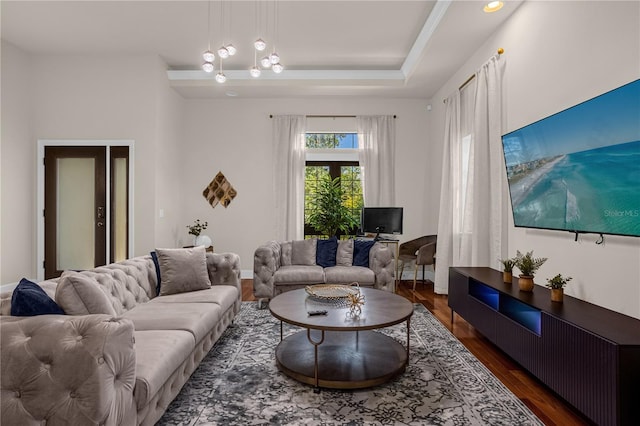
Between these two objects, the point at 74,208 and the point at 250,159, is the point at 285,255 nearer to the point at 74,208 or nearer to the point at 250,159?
the point at 250,159

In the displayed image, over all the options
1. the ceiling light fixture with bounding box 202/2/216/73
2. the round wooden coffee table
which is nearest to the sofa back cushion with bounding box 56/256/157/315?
the round wooden coffee table

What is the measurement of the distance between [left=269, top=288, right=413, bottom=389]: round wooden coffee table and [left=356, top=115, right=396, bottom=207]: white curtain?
321 cm

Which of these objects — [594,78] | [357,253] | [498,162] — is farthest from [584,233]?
[357,253]

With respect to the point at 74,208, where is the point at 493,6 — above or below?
above

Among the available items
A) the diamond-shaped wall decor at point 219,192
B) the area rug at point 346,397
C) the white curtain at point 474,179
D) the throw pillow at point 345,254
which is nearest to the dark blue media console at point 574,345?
the area rug at point 346,397

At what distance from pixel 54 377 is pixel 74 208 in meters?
4.77

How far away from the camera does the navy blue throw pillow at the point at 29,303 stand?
1684mm

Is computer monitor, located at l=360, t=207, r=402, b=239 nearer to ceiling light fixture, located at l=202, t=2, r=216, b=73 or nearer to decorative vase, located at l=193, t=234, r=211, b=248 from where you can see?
decorative vase, located at l=193, t=234, r=211, b=248

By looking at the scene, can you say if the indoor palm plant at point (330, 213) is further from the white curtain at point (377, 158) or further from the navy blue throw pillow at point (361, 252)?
the navy blue throw pillow at point (361, 252)

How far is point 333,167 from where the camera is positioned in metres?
6.57

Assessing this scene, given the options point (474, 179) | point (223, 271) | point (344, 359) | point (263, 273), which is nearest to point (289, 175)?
point (263, 273)

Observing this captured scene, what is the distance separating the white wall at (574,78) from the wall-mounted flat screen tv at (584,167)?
0.17 m

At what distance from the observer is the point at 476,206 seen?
4.13 meters

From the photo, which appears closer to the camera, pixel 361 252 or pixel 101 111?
pixel 361 252
